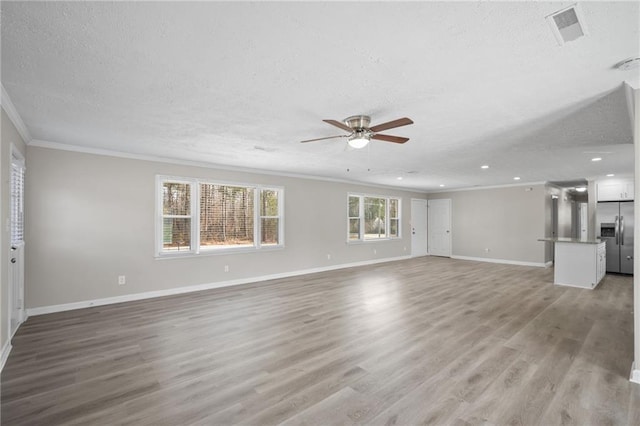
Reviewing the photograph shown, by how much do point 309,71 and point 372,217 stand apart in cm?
725

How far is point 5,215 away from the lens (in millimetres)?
2967

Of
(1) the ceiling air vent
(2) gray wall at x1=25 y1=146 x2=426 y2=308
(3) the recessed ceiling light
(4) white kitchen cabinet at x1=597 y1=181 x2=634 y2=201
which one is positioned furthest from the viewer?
(4) white kitchen cabinet at x1=597 y1=181 x2=634 y2=201

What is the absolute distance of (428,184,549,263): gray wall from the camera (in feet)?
27.4

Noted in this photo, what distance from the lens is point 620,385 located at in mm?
2451

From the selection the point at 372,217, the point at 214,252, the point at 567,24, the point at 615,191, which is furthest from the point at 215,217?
the point at 615,191

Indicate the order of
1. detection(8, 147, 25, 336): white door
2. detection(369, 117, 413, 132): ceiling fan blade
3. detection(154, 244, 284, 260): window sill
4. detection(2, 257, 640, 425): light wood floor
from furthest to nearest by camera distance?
detection(154, 244, 284, 260): window sill < detection(8, 147, 25, 336): white door < detection(369, 117, 413, 132): ceiling fan blade < detection(2, 257, 640, 425): light wood floor

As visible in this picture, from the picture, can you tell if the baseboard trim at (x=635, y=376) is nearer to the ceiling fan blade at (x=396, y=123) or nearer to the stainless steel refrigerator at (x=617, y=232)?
the ceiling fan blade at (x=396, y=123)

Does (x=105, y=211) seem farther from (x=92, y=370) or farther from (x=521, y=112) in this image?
(x=521, y=112)

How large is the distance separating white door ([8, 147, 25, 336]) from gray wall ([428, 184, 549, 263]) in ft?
33.9

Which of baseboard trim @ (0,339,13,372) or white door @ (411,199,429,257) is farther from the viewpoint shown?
white door @ (411,199,429,257)

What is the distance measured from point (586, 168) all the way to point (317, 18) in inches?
275

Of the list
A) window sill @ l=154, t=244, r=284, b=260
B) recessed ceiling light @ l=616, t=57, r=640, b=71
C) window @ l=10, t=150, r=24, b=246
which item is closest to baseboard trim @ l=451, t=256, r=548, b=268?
window sill @ l=154, t=244, r=284, b=260

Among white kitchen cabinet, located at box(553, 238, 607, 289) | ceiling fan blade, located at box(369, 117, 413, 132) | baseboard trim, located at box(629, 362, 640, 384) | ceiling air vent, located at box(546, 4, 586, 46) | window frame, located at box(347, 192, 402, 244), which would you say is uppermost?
ceiling air vent, located at box(546, 4, 586, 46)

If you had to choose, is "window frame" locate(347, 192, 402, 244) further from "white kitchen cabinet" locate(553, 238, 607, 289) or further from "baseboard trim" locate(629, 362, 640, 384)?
"baseboard trim" locate(629, 362, 640, 384)
